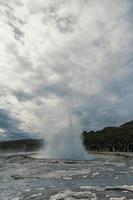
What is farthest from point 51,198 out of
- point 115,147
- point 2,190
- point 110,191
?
point 115,147

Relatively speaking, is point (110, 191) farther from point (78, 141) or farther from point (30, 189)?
point (78, 141)

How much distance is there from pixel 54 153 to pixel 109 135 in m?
95.5

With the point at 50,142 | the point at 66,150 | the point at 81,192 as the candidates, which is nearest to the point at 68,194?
the point at 81,192

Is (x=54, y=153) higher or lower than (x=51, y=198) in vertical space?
higher

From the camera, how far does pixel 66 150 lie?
87625 millimetres

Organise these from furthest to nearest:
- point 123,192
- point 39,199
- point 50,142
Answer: point 50,142 < point 123,192 < point 39,199

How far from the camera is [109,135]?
182 meters

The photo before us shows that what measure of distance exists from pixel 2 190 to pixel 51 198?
288 inches

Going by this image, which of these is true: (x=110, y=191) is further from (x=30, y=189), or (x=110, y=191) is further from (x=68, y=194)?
(x=30, y=189)

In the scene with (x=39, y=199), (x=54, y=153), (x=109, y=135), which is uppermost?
(x=109, y=135)

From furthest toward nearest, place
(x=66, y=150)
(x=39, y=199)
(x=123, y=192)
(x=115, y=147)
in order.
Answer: (x=115, y=147), (x=66, y=150), (x=123, y=192), (x=39, y=199)

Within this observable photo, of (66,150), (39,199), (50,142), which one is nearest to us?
(39,199)

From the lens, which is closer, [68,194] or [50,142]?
[68,194]

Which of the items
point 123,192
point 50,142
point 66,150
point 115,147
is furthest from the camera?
Result: point 115,147
